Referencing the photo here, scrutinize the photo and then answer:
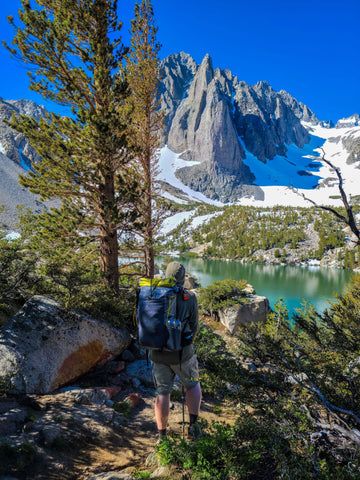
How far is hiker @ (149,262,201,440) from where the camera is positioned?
3.34 metres

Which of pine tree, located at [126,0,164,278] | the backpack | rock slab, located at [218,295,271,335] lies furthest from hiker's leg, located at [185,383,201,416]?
rock slab, located at [218,295,271,335]

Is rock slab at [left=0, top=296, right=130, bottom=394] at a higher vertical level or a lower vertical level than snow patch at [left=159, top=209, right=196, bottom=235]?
lower

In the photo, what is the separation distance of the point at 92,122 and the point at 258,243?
109292 mm

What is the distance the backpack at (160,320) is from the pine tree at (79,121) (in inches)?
160

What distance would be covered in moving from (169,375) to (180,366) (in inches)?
7.7

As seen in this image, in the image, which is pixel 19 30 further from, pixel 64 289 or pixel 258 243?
pixel 258 243

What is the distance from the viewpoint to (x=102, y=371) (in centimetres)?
548

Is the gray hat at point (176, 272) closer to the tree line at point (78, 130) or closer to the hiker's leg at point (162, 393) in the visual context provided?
the hiker's leg at point (162, 393)

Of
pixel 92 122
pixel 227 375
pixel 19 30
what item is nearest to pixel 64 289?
pixel 227 375

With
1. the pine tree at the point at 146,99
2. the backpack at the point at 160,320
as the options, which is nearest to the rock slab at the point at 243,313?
the pine tree at the point at 146,99

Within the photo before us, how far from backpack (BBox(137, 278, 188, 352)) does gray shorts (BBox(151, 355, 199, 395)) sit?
33 cm

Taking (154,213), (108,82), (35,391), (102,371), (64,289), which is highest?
(108,82)

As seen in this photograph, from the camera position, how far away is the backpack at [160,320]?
3156 mm

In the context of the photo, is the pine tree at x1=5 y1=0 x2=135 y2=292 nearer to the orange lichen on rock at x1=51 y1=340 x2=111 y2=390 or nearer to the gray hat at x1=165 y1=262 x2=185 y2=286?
the orange lichen on rock at x1=51 y1=340 x2=111 y2=390
